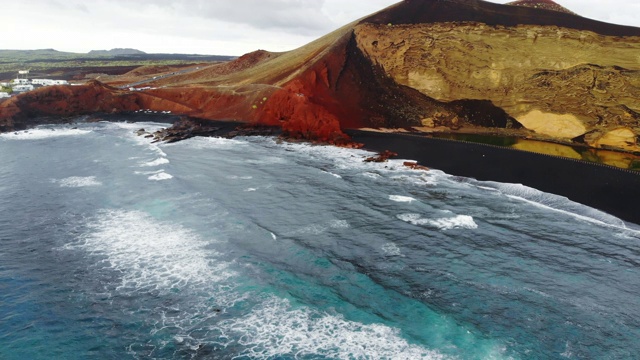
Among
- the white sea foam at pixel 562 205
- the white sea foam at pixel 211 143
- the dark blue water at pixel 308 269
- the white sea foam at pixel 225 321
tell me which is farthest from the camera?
the white sea foam at pixel 211 143

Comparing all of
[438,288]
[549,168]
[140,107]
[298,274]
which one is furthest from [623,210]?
[140,107]

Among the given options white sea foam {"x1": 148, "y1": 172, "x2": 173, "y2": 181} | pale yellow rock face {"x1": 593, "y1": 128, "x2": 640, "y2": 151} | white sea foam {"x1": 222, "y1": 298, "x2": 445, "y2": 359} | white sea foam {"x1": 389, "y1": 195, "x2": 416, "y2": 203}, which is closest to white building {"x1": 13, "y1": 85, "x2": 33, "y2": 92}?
white sea foam {"x1": 148, "y1": 172, "x2": 173, "y2": 181}

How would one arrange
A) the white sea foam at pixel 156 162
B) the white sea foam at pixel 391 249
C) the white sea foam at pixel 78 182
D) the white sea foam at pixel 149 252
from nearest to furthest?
1. the white sea foam at pixel 149 252
2. the white sea foam at pixel 391 249
3. the white sea foam at pixel 78 182
4. the white sea foam at pixel 156 162

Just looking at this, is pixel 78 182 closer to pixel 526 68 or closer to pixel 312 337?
pixel 312 337

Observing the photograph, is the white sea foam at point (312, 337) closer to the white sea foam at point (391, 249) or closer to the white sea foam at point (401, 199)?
the white sea foam at point (391, 249)

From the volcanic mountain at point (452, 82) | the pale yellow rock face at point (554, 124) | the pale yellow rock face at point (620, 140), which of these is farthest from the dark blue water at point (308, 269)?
the pale yellow rock face at point (554, 124)

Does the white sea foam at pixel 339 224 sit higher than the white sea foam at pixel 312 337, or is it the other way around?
the white sea foam at pixel 339 224

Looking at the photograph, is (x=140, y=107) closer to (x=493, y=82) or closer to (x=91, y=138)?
(x=91, y=138)
